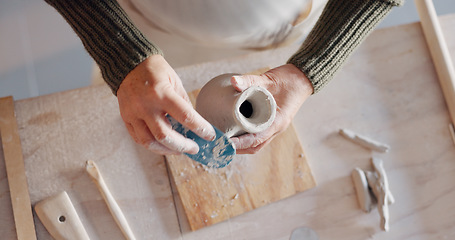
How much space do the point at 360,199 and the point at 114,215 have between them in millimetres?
577

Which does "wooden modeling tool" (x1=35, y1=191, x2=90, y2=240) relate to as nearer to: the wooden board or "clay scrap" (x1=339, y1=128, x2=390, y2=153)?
the wooden board

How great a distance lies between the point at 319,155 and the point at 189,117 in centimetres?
52

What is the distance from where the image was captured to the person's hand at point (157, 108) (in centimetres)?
67

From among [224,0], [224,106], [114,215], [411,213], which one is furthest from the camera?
[411,213]

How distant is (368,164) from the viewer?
109 centimetres

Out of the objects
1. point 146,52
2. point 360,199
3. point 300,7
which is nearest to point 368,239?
point 360,199

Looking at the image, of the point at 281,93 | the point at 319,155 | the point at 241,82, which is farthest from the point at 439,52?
the point at 241,82

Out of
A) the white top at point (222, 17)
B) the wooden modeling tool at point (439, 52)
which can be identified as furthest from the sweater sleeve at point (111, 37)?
the wooden modeling tool at point (439, 52)

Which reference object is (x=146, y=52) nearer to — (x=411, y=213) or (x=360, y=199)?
(x=360, y=199)

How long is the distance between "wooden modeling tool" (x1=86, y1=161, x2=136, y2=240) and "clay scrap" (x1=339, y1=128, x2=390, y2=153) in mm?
562

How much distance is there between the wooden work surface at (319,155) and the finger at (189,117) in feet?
1.20

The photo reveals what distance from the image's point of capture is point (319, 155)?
108cm

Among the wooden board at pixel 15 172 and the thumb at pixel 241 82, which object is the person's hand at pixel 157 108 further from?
the wooden board at pixel 15 172

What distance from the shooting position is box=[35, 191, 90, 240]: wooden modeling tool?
3.03 feet
